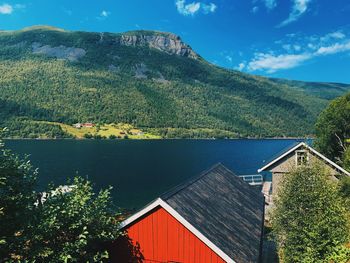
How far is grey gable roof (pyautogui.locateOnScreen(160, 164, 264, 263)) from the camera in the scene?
16.5 m

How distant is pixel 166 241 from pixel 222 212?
4412mm

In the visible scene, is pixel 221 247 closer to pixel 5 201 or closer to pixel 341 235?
pixel 341 235

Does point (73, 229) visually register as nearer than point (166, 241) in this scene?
Yes

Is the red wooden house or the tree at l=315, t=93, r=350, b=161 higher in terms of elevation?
the tree at l=315, t=93, r=350, b=161

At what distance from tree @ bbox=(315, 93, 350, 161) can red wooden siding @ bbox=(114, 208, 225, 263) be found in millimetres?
55542

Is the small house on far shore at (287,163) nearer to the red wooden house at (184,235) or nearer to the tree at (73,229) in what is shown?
the red wooden house at (184,235)

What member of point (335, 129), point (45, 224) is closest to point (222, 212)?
point (45, 224)

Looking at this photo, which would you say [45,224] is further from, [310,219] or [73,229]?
[310,219]

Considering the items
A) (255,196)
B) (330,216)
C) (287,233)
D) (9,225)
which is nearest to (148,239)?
(9,225)

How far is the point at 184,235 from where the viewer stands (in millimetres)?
16375

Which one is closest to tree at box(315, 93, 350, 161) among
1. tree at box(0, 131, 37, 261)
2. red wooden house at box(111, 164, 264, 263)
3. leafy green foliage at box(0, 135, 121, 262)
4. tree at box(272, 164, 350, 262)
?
tree at box(272, 164, 350, 262)

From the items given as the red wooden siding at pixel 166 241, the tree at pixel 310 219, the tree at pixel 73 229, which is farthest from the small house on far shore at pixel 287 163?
the tree at pixel 73 229

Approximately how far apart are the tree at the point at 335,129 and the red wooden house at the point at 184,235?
5288 centimetres

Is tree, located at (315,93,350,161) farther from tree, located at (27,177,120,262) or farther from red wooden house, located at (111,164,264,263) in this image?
tree, located at (27,177,120,262)
